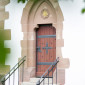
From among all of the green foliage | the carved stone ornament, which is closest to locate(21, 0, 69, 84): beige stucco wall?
the carved stone ornament

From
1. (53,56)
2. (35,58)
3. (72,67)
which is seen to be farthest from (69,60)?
(35,58)

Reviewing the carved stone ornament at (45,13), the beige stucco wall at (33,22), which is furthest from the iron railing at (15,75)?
the carved stone ornament at (45,13)

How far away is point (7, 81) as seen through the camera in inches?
234

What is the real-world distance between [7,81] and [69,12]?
2368mm

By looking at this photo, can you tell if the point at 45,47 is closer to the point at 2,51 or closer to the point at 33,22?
the point at 33,22

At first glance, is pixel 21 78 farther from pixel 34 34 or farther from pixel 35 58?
pixel 34 34

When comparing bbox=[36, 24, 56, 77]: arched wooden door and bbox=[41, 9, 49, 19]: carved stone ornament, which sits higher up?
bbox=[41, 9, 49, 19]: carved stone ornament

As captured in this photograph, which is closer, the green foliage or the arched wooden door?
the green foliage

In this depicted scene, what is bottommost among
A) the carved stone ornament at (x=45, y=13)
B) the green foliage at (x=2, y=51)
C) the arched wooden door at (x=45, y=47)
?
the green foliage at (x=2, y=51)

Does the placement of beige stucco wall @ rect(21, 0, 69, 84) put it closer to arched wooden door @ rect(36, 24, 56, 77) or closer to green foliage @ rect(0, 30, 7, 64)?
arched wooden door @ rect(36, 24, 56, 77)

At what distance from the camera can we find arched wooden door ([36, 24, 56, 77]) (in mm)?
5988

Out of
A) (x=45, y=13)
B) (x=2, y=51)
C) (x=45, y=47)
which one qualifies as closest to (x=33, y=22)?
(x=45, y=13)

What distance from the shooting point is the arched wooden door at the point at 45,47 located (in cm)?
599

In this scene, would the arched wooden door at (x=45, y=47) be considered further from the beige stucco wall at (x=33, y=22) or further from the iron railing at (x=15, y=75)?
the iron railing at (x=15, y=75)
